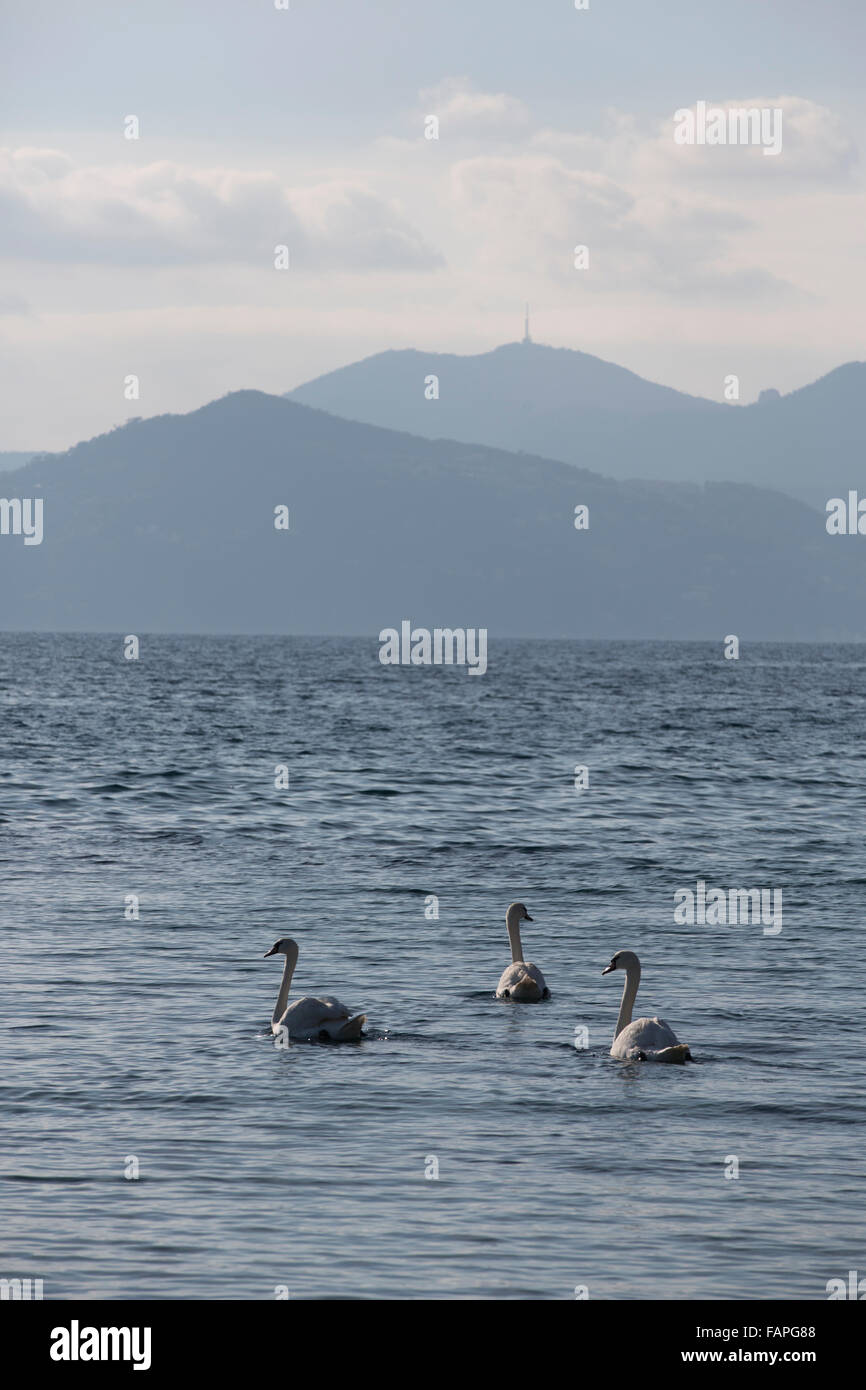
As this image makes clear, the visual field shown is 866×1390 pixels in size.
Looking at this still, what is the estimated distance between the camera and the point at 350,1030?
60.3 ft

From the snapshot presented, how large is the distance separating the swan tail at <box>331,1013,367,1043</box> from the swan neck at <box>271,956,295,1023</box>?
0.90 m

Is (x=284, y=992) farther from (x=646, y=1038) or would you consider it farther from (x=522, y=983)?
(x=646, y=1038)

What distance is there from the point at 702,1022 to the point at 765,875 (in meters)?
12.8

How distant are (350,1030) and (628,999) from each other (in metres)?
3.29

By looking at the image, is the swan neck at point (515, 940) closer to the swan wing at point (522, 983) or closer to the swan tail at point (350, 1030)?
the swan wing at point (522, 983)

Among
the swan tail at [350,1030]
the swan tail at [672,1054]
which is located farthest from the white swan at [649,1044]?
the swan tail at [350,1030]

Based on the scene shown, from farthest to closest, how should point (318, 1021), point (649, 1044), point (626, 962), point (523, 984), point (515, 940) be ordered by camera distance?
point (515, 940) < point (523, 984) < point (626, 962) < point (318, 1021) < point (649, 1044)

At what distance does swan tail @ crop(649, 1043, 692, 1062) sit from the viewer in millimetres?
17500

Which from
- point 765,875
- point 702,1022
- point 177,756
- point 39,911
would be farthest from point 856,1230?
point 177,756

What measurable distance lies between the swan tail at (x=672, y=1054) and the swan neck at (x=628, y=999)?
90 centimetres

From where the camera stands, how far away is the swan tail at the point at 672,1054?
57.4ft

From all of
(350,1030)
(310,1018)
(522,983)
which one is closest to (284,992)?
(310,1018)

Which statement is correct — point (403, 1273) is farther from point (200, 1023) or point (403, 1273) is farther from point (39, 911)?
point (39, 911)
